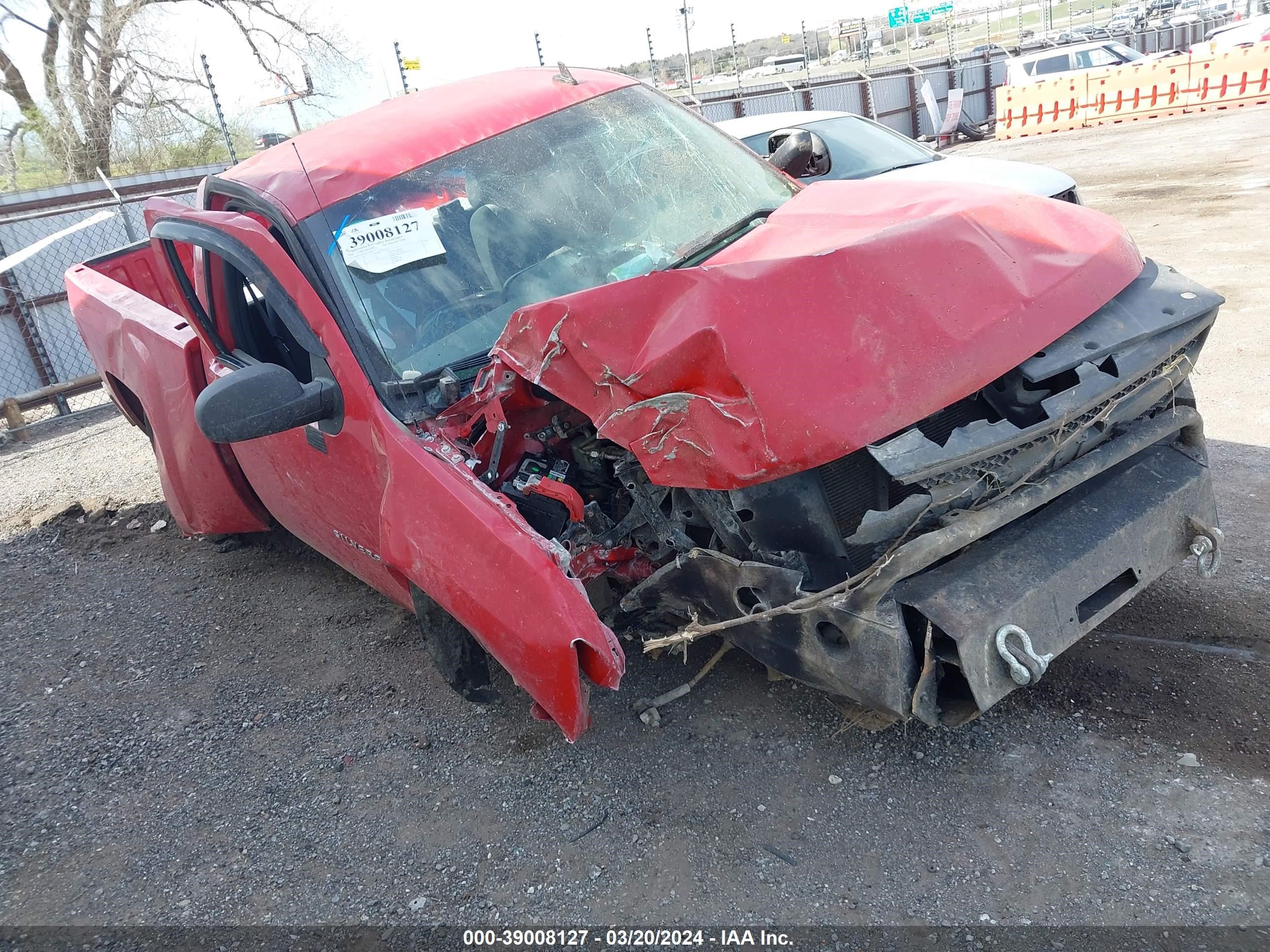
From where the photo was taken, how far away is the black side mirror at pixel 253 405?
108 inches

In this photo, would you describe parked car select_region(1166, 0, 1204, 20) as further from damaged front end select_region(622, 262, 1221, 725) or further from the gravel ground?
damaged front end select_region(622, 262, 1221, 725)

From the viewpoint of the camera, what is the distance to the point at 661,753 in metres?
3.08

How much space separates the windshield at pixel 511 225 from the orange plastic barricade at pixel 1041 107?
56.2 ft

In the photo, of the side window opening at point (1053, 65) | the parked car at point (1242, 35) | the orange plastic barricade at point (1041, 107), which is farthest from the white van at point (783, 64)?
the orange plastic barricade at point (1041, 107)

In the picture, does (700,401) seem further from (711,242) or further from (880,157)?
(880,157)

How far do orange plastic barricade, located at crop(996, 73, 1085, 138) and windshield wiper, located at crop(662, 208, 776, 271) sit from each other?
1743 cm

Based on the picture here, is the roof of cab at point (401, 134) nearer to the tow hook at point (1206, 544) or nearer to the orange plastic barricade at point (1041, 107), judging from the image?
the tow hook at point (1206, 544)

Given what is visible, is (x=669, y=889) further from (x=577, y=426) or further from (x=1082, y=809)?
(x=577, y=426)

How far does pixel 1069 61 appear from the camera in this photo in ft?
60.6

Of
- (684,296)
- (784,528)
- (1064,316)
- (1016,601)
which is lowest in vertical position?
(1016,601)

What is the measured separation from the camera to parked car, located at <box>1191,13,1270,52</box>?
17891mm

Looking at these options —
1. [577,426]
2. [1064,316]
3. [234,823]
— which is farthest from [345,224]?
[1064,316]

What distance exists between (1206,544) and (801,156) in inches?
94.7

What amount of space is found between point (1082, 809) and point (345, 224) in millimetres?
2826
